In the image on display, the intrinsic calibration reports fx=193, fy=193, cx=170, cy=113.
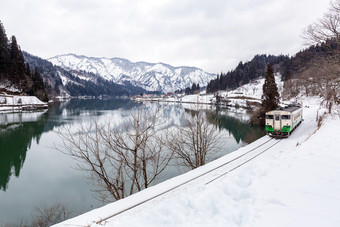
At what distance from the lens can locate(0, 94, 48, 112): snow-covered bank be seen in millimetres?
63444

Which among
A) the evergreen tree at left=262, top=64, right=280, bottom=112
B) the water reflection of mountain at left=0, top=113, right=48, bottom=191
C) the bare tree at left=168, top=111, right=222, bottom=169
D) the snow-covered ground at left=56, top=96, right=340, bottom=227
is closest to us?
the snow-covered ground at left=56, top=96, right=340, bottom=227

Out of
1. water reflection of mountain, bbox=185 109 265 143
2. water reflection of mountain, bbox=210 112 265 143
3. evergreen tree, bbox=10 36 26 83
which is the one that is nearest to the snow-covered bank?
evergreen tree, bbox=10 36 26 83

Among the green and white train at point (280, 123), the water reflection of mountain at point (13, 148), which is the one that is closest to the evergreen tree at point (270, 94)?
the green and white train at point (280, 123)

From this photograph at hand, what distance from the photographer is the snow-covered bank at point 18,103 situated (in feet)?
208

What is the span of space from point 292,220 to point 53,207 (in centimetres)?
1376

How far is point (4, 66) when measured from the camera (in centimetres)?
6744

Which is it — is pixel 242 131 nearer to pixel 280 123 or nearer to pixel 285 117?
pixel 280 123

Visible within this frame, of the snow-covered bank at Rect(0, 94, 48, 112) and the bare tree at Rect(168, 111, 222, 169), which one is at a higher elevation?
the snow-covered bank at Rect(0, 94, 48, 112)

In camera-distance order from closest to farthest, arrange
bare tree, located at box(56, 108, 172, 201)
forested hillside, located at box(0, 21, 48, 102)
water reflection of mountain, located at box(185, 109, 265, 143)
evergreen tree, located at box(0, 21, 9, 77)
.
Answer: bare tree, located at box(56, 108, 172, 201) < water reflection of mountain, located at box(185, 109, 265, 143) < evergreen tree, located at box(0, 21, 9, 77) < forested hillside, located at box(0, 21, 48, 102)

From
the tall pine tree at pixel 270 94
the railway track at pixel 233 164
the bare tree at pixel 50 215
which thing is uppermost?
the tall pine tree at pixel 270 94

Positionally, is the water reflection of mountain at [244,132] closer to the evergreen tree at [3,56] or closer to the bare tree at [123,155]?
the bare tree at [123,155]

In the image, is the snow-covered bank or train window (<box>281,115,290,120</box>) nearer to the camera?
train window (<box>281,115,290,120</box>)

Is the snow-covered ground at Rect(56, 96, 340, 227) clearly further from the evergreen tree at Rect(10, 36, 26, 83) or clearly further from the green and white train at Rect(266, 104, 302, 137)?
the evergreen tree at Rect(10, 36, 26, 83)

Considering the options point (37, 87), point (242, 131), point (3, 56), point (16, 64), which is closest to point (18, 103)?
point (37, 87)
